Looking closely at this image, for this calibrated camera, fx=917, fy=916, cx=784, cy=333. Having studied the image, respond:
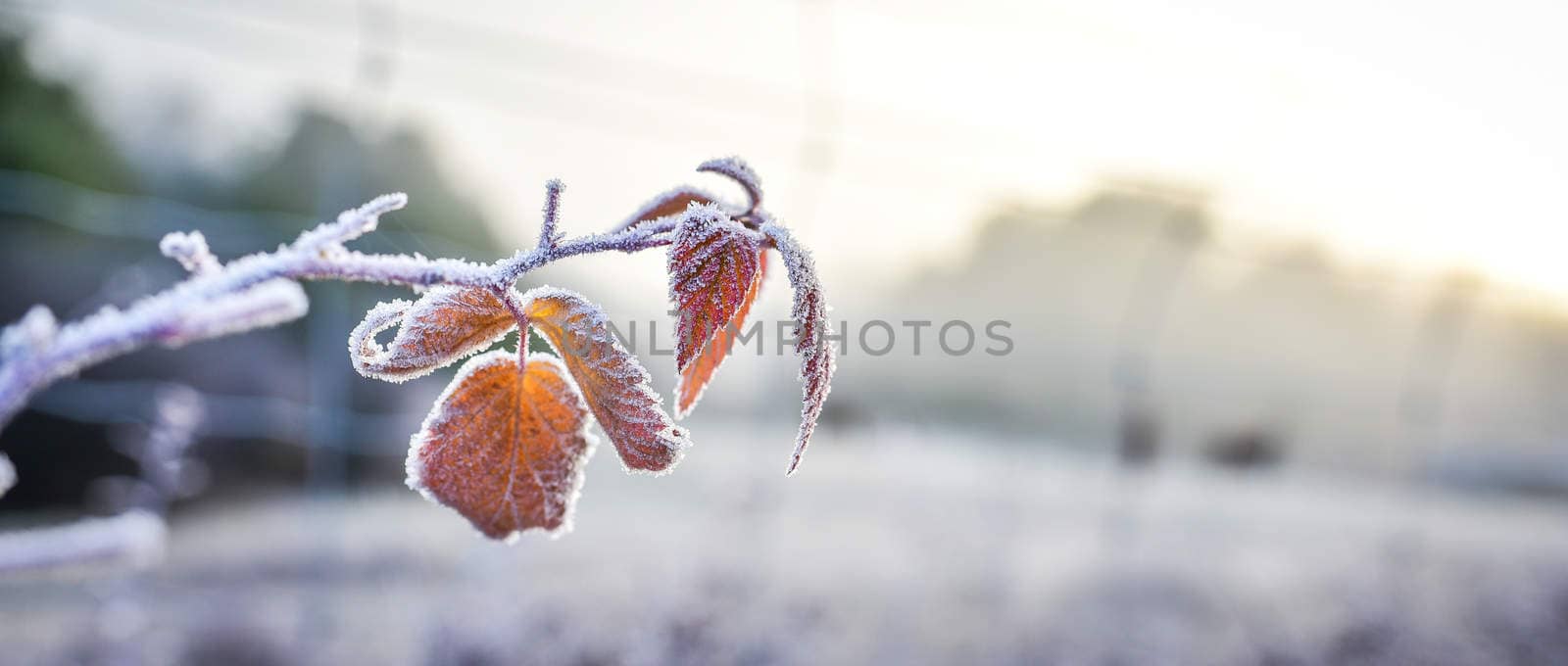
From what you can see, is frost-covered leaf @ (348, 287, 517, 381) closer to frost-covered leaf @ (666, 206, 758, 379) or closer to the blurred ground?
frost-covered leaf @ (666, 206, 758, 379)

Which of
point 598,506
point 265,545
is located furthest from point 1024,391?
point 265,545

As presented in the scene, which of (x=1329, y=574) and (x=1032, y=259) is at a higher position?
(x=1032, y=259)

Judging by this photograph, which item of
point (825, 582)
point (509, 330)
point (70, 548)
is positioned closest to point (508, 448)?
point (509, 330)

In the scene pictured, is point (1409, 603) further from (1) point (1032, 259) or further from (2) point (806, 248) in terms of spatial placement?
(2) point (806, 248)

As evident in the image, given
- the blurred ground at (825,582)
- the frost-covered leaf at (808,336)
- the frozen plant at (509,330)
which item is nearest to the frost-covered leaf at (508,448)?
the frozen plant at (509,330)

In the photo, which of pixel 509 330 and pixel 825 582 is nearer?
pixel 509 330

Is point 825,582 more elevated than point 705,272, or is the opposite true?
point 705,272

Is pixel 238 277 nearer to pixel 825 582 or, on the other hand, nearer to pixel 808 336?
pixel 808 336
